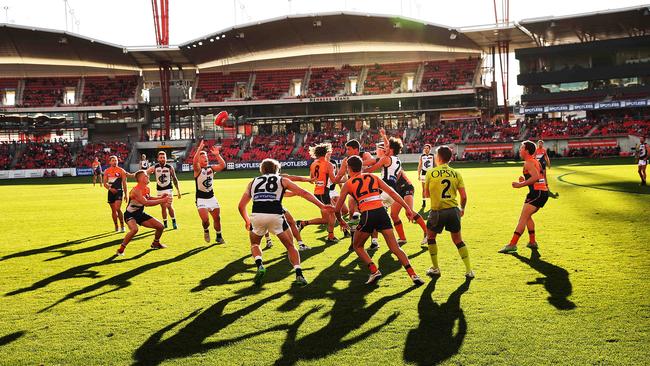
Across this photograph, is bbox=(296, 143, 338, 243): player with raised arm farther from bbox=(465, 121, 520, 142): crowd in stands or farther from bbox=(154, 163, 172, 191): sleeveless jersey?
Result: bbox=(465, 121, 520, 142): crowd in stands

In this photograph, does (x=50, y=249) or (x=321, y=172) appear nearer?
(x=321, y=172)

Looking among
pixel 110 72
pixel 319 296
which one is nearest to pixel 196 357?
pixel 319 296

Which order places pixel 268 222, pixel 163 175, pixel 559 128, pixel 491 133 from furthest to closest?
1. pixel 491 133
2. pixel 559 128
3. pixel 163 175
4. pixel 268 222

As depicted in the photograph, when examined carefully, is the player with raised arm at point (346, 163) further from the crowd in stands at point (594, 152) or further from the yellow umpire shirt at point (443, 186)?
the crowd in stands at point (594, 152)

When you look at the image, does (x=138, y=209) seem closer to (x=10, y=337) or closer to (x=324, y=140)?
(x=10, y=337)

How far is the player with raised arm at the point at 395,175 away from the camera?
1173cm

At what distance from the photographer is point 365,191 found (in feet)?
28.2

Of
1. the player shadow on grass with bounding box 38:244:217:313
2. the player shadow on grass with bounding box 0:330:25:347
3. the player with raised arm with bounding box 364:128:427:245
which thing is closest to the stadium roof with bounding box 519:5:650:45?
the player with raised arm with bounding box 364:128:427:245

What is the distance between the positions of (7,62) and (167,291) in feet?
255

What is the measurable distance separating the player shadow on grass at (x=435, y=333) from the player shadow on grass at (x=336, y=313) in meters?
0.43

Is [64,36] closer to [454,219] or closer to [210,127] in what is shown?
[210,127]

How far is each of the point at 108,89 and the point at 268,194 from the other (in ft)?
238

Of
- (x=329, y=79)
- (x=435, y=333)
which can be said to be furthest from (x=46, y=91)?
(x=435, y=333)

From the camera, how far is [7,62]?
7369 centimetres
